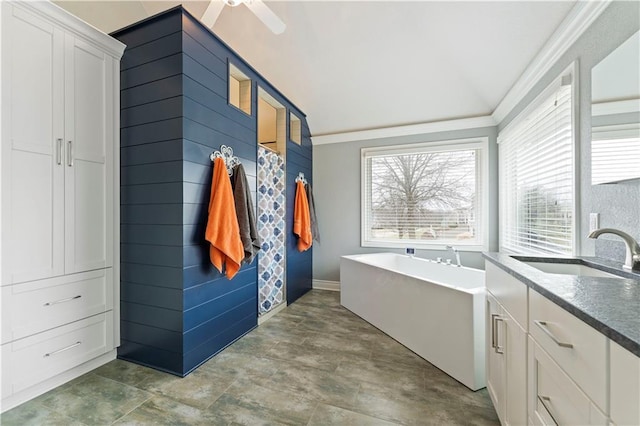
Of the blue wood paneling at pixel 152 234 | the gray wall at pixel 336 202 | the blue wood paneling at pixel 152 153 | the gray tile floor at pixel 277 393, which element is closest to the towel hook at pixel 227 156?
the blue wood paneling at pixel 152 153

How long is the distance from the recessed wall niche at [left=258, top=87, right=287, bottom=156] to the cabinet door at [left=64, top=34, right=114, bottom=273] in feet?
4.69

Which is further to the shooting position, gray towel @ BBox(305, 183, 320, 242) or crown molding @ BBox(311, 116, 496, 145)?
gray towel @ BBox(305, 183, 320, 242)

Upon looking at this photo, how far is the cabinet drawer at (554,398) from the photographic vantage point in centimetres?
66

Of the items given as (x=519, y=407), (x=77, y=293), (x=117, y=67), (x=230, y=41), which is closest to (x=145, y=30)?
(x=117, y=67)

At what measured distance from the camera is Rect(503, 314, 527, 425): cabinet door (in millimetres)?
1084

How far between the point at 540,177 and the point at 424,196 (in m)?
1.48

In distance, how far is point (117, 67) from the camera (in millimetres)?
2129

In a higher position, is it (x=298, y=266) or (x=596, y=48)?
(x=596, y=48)

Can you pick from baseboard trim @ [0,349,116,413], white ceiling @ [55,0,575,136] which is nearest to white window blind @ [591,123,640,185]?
white ceiling @ [55,0,575,136]

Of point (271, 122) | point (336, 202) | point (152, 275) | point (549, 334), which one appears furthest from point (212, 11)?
point (336, 202)

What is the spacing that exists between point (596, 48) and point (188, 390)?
3233 mm

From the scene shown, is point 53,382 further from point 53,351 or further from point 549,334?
point 549,334

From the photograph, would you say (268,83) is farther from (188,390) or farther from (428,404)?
(428,404)

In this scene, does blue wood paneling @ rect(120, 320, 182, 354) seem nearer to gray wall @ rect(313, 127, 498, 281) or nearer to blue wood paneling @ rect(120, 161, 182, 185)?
A: blue wood paneling @ rect(120, 161, 182, 185)
